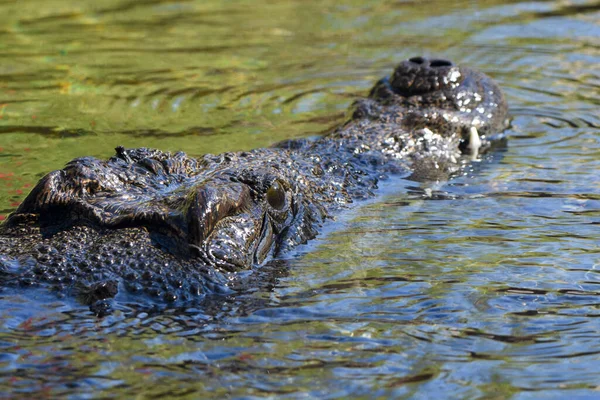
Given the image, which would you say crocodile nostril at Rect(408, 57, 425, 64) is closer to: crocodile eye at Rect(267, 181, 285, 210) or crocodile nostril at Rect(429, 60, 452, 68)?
crocodile nostril at Rect(429, 60, 452, 68)

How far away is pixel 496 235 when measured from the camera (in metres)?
5.64

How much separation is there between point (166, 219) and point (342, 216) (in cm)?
157

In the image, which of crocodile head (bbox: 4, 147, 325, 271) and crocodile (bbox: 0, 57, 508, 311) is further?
crocodile head (bbox: 4, 147, 325, 271)

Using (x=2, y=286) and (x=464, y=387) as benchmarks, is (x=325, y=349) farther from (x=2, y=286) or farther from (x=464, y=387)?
(x=2, y=286)

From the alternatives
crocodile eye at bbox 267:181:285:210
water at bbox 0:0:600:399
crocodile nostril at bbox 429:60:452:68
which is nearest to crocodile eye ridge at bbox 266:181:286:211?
crocodile eye at bbox 267:181:285:210

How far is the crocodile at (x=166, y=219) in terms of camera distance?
446 centimetres

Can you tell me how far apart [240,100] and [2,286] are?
15.9 feet

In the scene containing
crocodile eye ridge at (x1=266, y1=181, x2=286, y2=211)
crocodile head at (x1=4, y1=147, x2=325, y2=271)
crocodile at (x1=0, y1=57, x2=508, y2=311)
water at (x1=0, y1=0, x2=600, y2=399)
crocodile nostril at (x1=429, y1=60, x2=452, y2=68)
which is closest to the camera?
water at (x1=0, y1=0, x2=600, y2=399)

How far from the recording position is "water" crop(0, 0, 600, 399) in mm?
3932

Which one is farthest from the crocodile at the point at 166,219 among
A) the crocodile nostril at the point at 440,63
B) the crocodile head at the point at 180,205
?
the crocodile nostril at the point at 440,63

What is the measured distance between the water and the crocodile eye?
0.30m

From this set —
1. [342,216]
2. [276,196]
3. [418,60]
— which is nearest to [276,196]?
[276,196]

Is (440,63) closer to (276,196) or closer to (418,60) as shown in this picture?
(418,60)

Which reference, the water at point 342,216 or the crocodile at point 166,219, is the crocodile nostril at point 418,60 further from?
the crocodile at point 166,219
